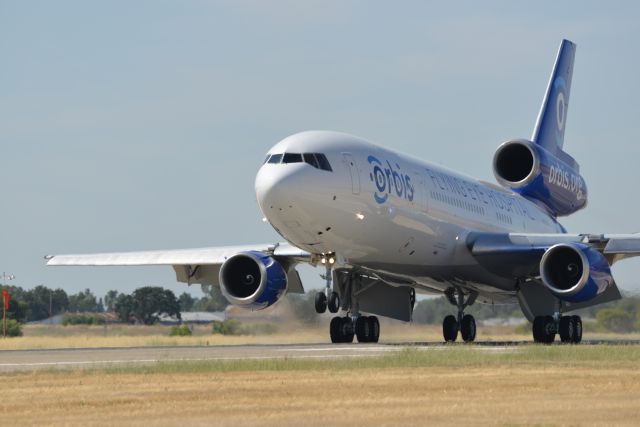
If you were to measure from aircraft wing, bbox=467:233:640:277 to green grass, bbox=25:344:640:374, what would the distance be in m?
9.39

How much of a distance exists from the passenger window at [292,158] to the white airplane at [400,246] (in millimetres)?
28

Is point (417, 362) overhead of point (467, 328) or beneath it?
beneath

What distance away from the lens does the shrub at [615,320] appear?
48.5 metres

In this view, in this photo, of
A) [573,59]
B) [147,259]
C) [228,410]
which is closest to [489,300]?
[147,259]

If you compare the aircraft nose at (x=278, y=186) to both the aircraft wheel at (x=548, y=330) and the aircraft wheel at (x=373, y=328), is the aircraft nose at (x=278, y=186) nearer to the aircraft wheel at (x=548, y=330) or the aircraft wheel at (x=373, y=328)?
the aircraft wheel at (x=373, y=328)

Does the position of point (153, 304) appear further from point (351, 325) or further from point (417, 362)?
point (417, 362)

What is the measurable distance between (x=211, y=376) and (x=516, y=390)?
15.3 ft

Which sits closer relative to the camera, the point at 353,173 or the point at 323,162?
the point at 323,162

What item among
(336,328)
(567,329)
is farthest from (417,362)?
(567,329)

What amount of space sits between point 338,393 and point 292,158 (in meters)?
13.5

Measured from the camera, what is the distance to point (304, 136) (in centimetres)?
2945

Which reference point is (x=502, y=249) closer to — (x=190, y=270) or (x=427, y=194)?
(x=427, y=194)

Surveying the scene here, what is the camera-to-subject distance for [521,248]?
3434 cm

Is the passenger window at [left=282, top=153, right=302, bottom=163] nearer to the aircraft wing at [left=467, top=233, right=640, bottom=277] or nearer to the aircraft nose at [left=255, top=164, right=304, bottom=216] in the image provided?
the aircraft nose at [left=255, top=164, right=304, bottom=216]
